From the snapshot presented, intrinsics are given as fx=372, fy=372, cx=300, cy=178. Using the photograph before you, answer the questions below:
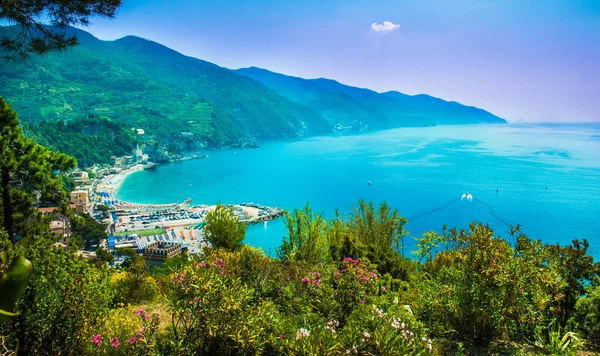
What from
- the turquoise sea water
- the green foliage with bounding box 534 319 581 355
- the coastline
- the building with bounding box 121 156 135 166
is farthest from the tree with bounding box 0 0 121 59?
the building with bounding box 121 156 135 166

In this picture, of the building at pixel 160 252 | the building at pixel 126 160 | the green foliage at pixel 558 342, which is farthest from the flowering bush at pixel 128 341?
the building at pixel 126 160

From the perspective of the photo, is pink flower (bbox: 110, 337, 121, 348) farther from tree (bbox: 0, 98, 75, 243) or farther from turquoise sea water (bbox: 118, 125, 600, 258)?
turquoise sea water (bbox: 118, 125, 600, 258)

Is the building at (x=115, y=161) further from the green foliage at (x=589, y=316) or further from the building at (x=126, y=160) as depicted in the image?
the green foliage at (x=589, y=316)

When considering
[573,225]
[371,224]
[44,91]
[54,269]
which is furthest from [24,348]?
[44,91]

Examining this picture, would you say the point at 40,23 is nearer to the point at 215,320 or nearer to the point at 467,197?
the point at 215,320

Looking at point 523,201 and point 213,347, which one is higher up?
point 213,347

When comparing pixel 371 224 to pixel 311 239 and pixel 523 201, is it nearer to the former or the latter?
pixel 311 239

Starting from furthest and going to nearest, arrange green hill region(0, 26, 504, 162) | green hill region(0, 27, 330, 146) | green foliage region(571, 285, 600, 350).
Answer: green hill region(0, 27, 330, 146) < green hill region(0, 26, 504, 162) < green foliage region(571, 285, 600, 350)
